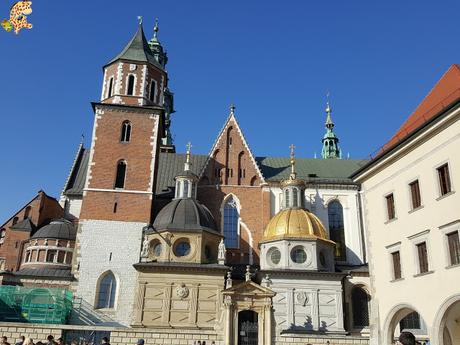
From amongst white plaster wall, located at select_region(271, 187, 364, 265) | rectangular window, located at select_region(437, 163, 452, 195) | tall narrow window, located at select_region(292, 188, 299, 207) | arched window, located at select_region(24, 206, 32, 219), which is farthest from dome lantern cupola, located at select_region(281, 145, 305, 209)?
arched window, located at select_region(24, 206, 32, 219)

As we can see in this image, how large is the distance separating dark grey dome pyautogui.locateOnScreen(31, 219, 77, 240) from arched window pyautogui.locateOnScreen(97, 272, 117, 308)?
5925mm

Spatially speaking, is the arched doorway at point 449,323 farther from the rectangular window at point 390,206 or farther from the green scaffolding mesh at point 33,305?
the green scaffolding mesh at point 33,305

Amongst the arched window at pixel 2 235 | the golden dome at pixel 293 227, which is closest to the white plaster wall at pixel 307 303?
the golden dome at pixel 293 227

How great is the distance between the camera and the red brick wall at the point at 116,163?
101ft

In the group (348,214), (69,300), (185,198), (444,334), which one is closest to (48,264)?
(69,300)

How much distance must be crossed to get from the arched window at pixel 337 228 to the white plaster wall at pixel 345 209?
1.01 feet

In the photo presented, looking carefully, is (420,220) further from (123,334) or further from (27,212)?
(27,212)

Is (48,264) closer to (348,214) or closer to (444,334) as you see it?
(348,214)

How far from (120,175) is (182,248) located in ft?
24.2

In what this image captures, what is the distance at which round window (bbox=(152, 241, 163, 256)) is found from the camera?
2916 centimetres

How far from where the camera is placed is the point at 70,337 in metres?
21.5

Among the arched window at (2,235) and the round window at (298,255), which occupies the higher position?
the arched window at (2,235)

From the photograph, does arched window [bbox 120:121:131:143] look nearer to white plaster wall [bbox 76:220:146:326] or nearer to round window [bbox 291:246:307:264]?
white plaster wall [bbox 76:220:146:326]

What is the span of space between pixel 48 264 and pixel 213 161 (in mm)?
14251
